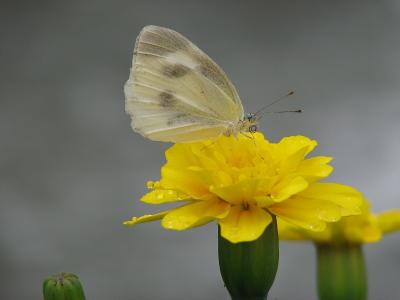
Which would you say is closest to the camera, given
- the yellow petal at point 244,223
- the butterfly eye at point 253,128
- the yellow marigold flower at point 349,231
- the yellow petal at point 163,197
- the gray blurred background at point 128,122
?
the yellow petal at point 244,223

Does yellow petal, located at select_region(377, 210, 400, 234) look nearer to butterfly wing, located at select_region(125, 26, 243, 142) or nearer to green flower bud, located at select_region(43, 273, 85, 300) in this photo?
butterfly wing, located at select_region(125, 26, 243, 142)

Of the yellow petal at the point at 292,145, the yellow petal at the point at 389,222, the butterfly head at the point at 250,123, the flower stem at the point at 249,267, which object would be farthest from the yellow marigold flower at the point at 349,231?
the flower stem at the point at 249,267

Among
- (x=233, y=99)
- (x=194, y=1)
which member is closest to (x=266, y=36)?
(x=194, y=1)

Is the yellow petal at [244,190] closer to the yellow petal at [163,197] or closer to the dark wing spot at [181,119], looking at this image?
the yellow petal at [163,197]

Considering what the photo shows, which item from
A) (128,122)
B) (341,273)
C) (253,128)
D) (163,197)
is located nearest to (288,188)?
(163,197)

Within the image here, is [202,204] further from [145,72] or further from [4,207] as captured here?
[4,207]

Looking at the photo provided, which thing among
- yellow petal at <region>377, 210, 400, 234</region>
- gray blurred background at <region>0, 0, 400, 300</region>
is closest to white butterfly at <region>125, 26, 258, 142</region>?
yellow petal at <region>377, 210, 400, 234</region>
